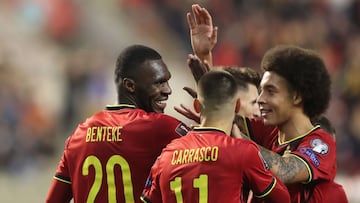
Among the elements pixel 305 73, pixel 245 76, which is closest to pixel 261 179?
pixel 305 73

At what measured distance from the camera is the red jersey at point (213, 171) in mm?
6609

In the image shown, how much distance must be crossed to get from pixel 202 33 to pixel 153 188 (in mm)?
1593

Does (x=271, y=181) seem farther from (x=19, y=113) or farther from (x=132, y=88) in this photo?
(x=19, y=113)

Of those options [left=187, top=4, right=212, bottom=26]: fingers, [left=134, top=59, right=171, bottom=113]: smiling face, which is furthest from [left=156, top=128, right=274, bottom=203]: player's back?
[left=187, top=4, right=212, bottom=26]: fingers

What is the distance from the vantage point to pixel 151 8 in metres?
18.6

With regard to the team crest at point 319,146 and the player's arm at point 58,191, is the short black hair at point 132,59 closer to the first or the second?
the player's arm at point 58,191

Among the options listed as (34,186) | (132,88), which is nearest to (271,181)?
(132,88)

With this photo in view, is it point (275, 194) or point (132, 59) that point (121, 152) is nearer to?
point (132, 59)

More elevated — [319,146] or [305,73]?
[305,73]

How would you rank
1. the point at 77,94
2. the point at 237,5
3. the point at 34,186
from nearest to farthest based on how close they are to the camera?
the point at 34,186, the point at 77,94, the point at 237,5

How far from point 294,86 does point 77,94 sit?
9.79 m

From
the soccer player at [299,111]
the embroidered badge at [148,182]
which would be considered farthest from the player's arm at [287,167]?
the embroidered badge at [148,182]

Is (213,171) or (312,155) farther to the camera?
(312,155)

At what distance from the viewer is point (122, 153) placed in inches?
284
